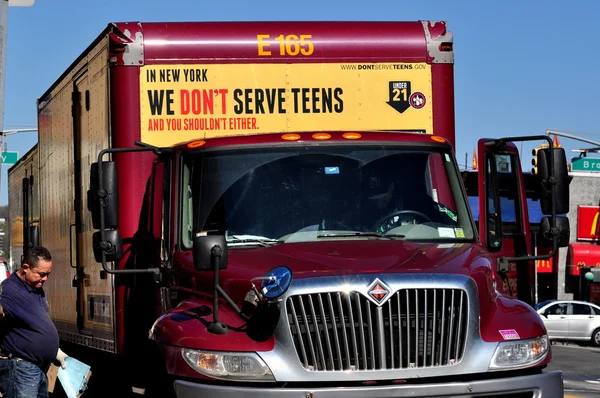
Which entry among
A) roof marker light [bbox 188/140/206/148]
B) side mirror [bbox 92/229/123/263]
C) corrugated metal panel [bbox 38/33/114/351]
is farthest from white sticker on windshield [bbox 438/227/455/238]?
corrugated metal panel [bbox 38/33/114/351]

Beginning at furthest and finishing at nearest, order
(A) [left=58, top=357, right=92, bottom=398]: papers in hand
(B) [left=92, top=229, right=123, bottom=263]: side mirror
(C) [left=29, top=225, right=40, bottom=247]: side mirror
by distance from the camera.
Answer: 1. (C) [left=29, top=225, right=40, bottom=247]: side mirror
2. (A) [left=58, top=357, right=92, bottom=398]: papers in hand
3. (B) [left=92, top=229, right=123, bottom=263]: side mirror

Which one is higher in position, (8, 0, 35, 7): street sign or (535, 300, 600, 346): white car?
(8, 0, 35, 7): street sign

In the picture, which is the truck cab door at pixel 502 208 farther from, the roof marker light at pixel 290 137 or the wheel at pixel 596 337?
the wheel at pixel 596 337

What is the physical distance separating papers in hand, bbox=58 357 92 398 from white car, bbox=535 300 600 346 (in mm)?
25129

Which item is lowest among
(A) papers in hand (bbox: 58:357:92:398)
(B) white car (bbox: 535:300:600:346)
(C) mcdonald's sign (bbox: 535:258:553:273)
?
(B) white car (bbox: 535:300:600:346)

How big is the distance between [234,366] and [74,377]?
2657 millimetres

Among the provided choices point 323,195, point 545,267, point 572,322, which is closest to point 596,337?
point 572,322

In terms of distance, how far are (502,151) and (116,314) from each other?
130 inches

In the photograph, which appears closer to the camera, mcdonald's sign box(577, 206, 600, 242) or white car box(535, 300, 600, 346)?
white car box(535, 300, 600, 346)

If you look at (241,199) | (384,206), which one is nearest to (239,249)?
(241,199)

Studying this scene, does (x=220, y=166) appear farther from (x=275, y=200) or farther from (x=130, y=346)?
(x=130, y=346)

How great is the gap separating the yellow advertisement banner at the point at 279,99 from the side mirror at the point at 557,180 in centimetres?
166

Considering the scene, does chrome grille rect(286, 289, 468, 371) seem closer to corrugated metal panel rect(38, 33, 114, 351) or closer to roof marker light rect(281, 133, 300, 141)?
roof marker light rect(281, 133, 300, 141)

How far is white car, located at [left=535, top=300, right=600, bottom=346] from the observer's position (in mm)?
32500
